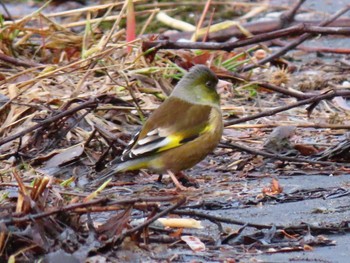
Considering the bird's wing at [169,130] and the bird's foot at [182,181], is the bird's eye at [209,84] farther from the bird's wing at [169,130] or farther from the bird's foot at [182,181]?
the bird's foot at [182,181]

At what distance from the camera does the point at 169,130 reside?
5.56m

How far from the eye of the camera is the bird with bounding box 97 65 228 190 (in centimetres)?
536

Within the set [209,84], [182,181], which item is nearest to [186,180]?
[182,181]

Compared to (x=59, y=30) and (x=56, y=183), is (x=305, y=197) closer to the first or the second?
(x=56, y=183)

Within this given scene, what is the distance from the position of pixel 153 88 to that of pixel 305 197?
6.91 feet

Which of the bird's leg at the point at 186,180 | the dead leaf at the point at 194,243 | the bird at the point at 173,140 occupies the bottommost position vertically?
the bird's leg at the point at 186,180

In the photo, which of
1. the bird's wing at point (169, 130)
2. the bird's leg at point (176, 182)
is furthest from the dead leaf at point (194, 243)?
the bird's wing at point (169, 130)

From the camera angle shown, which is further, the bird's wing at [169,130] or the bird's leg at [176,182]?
the bird's wing at [169,130]

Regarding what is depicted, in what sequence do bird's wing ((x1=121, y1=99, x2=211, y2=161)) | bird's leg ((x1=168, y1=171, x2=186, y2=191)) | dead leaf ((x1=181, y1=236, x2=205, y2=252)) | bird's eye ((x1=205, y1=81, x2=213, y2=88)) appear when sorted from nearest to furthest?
1. dead leaf ((x1=181, y1=236, x2=205, y2=252))
2. bird's leg ((x1=168, y1=171, x2=186, y2=191))
3. bird's wing ((x1=121, y1=99, x2=211, y2=161))
4. bird's eye ((x1=205, y1=81, x2=213, y2=88))

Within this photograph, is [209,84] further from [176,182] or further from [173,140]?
[176,182]

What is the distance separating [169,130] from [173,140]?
2.3 inches

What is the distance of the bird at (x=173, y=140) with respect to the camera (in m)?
5.36

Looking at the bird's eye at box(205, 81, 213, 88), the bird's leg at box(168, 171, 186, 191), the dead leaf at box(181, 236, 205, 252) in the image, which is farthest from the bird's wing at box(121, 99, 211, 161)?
the dead leaf at box(181, 236, 205, 252)

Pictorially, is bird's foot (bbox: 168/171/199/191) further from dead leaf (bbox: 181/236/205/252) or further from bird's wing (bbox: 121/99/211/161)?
dead leaf (bbox: 181/236/205/252)
